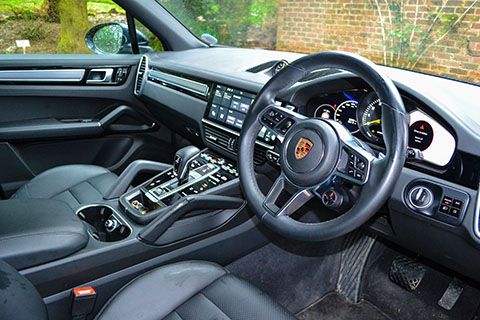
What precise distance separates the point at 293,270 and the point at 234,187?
51cm

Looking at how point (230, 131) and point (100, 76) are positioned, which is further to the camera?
point (100, 76)

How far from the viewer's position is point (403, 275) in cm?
201

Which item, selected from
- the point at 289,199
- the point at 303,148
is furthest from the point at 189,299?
the point at 303,148

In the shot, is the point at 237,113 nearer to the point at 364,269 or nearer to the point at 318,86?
the point at 318,86

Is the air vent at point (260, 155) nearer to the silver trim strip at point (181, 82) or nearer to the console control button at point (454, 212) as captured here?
the silver trim strip at point (181, 82)

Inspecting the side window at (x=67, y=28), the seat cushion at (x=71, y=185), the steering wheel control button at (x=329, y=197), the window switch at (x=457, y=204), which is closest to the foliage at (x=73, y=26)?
the side window at (x=67, y=28)

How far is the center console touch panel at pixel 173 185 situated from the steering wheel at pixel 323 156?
51 cm

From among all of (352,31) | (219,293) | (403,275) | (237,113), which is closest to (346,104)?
(352,31)

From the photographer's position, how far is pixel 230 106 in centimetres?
195

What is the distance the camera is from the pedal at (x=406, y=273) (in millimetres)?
1970

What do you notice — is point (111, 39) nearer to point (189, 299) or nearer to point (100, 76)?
point (100, 76)

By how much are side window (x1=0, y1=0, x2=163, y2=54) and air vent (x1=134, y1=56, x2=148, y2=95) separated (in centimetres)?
17

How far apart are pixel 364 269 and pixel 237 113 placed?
96 centimetres

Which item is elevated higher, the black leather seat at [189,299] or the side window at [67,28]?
the side window at [67,28]
